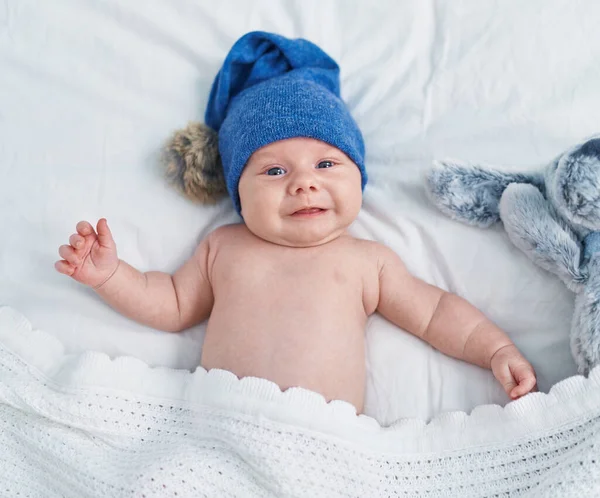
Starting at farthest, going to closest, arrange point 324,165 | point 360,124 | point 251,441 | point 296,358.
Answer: point 360,124 < point 324,165 < point 296,358 < point 251,441

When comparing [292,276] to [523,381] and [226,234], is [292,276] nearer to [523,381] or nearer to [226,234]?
[226,234]

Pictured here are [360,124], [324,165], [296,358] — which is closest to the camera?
[296,358]

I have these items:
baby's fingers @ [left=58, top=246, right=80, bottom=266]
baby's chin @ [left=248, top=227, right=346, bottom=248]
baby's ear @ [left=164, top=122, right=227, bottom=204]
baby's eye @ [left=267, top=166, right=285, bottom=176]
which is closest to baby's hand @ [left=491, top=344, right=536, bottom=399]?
baby's chin @ [left=248, top=227, right=346, bottom=248]

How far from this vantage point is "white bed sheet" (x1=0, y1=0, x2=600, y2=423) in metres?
1.37

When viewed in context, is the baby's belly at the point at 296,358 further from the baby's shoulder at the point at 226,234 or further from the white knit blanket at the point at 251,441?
the baby's shoulder at the point at 226,234

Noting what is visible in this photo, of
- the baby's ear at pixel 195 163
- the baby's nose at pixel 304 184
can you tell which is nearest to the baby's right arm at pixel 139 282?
the baby's ear at pixel 195 163

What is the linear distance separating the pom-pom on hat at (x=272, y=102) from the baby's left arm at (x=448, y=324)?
9.7 inches

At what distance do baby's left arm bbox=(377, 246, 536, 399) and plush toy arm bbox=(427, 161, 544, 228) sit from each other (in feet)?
0.53

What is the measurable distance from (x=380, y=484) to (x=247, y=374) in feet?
1.02

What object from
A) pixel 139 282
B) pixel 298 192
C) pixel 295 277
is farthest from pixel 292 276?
pixel 139 282

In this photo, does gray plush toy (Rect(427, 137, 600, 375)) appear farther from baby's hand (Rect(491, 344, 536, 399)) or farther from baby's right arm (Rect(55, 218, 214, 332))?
baby's right arm (Rect(55, 218, 214, 332))

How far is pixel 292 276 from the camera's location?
136 cm

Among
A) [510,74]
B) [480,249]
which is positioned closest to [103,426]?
[480,249]

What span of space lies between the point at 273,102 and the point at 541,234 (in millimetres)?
592
